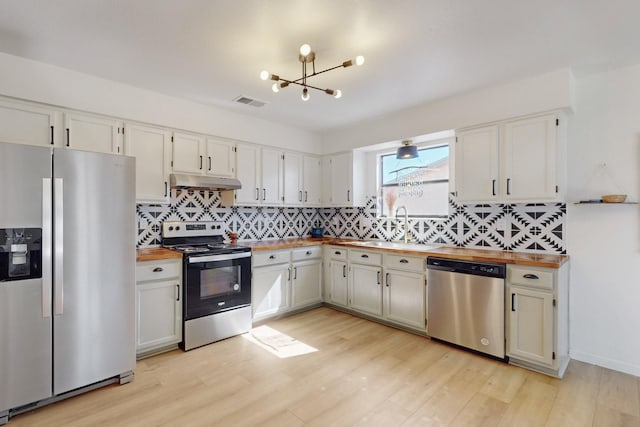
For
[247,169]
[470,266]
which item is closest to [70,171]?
[247,169]

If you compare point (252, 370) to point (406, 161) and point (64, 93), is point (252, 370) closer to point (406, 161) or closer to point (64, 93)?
point (64, 93)

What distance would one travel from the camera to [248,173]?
4.02 m

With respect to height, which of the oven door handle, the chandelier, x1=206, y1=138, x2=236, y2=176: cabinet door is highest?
the chandelier

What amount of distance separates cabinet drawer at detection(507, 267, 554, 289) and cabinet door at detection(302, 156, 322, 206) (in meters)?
2.81

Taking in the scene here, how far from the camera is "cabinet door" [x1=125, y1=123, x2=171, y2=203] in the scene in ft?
10.2

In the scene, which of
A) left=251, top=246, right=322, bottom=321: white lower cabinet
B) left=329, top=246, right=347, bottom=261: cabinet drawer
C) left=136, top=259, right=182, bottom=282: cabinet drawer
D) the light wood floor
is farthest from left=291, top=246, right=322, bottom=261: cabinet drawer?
left=136, top=259, right=182, bottom=282: cabinet drawer

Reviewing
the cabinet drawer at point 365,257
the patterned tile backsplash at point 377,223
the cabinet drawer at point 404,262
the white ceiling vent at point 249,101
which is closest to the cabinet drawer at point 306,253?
the cabinet drawer at point 365,257

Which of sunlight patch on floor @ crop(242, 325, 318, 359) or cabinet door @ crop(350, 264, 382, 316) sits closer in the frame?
sunlight patch on floor @ crop(242, 325, 318, 359)

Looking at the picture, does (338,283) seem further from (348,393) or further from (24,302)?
(24,302)

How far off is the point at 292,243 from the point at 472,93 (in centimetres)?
266

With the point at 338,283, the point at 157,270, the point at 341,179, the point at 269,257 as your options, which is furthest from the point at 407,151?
the point at 157,270

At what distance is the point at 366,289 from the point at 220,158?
2.38 meters

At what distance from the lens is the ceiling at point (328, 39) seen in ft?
6.23

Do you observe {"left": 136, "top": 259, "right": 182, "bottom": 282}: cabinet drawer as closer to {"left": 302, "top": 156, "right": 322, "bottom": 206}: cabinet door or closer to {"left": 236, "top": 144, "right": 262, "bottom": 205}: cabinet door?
{"left": 236, "top": 144, "right": 262, "bottom": 205}: cabinet door
